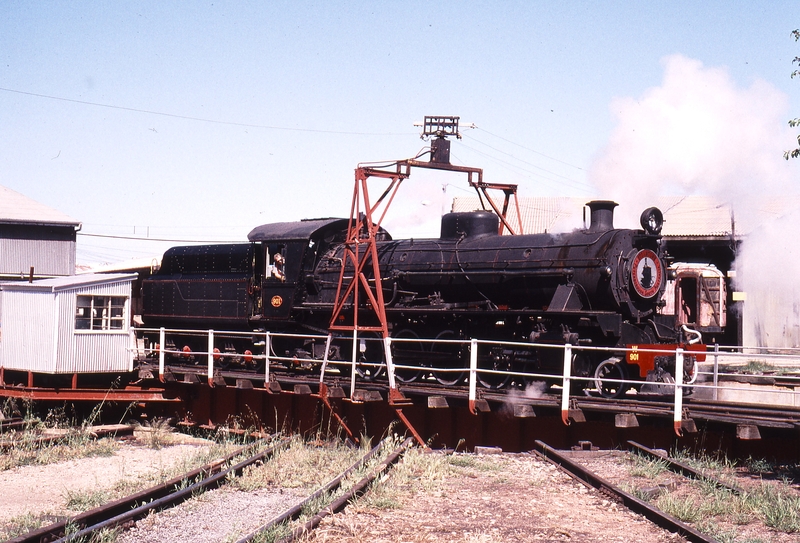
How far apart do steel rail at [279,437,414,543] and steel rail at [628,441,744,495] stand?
3.10 meters

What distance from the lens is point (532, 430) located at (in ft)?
40.4

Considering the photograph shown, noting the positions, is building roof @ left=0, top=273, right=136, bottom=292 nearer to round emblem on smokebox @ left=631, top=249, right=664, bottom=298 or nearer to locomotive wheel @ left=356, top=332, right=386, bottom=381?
locomotive wheel @ left=356, top=332, right=386, bottom=381

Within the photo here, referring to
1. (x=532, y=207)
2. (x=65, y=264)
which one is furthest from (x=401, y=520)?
(x=532, y=207)

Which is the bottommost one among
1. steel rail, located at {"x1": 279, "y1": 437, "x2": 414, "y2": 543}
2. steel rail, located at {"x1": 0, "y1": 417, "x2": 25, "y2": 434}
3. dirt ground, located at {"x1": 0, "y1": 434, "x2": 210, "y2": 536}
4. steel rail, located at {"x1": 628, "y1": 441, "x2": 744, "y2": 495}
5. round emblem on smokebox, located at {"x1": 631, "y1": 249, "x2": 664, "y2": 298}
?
dirt ground, located at {"x1": 0, "y1": 434, "x2": 210, "y2": 536}

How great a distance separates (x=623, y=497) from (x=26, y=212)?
105 ft

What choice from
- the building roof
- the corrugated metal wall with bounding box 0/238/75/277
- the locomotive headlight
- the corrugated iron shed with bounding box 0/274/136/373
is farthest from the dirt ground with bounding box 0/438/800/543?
the corrugated metal wall with bounding box 0/238/75/277

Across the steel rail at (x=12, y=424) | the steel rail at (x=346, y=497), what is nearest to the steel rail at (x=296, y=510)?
the steel rail at (x=346, y=497)

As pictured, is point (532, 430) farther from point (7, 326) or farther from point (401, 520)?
point (7, 326)

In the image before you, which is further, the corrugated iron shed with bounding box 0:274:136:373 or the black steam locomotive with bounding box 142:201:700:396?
the corrugated iron shed with bounding box 0:274:136:373

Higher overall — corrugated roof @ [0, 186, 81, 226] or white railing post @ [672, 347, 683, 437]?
corrugated roof @ [0, 186, 81, 226]

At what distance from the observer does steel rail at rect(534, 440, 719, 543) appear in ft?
23.0

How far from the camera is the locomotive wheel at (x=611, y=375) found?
13008mm

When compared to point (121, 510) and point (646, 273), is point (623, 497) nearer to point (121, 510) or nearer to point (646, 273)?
point (121, 510)

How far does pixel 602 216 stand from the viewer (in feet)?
46.9
